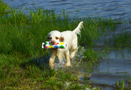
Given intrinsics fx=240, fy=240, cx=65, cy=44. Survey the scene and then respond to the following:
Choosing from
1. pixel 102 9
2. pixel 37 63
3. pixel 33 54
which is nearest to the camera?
pixel 37 63

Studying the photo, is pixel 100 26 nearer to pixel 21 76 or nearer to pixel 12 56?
pixel 12 56

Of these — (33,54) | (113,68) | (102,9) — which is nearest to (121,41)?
(113,68)

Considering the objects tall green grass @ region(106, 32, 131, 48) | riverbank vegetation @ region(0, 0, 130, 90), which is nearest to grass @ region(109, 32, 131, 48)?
tall green grass @ region(106, 32, 131, 48)

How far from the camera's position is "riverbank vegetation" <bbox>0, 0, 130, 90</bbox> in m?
4.57

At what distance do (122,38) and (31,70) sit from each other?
3.24 meters

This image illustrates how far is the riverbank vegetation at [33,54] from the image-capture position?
4.57m

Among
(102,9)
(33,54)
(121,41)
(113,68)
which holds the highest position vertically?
(102,9)

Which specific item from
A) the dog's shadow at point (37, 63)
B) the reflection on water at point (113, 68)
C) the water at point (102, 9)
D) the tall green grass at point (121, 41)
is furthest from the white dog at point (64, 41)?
the water at point (102, 9)

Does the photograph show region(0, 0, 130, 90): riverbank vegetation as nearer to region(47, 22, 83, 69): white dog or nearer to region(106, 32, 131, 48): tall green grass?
region(47, 22, 83, 69): white dog

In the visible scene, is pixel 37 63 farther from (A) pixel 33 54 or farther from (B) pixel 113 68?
(B) pixel 113 68

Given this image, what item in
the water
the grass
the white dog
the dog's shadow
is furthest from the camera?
the water

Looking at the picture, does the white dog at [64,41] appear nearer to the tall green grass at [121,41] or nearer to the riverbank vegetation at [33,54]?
the riverbank vegetation at [33,54]

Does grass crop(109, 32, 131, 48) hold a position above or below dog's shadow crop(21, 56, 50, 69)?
above

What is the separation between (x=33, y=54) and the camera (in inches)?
254
